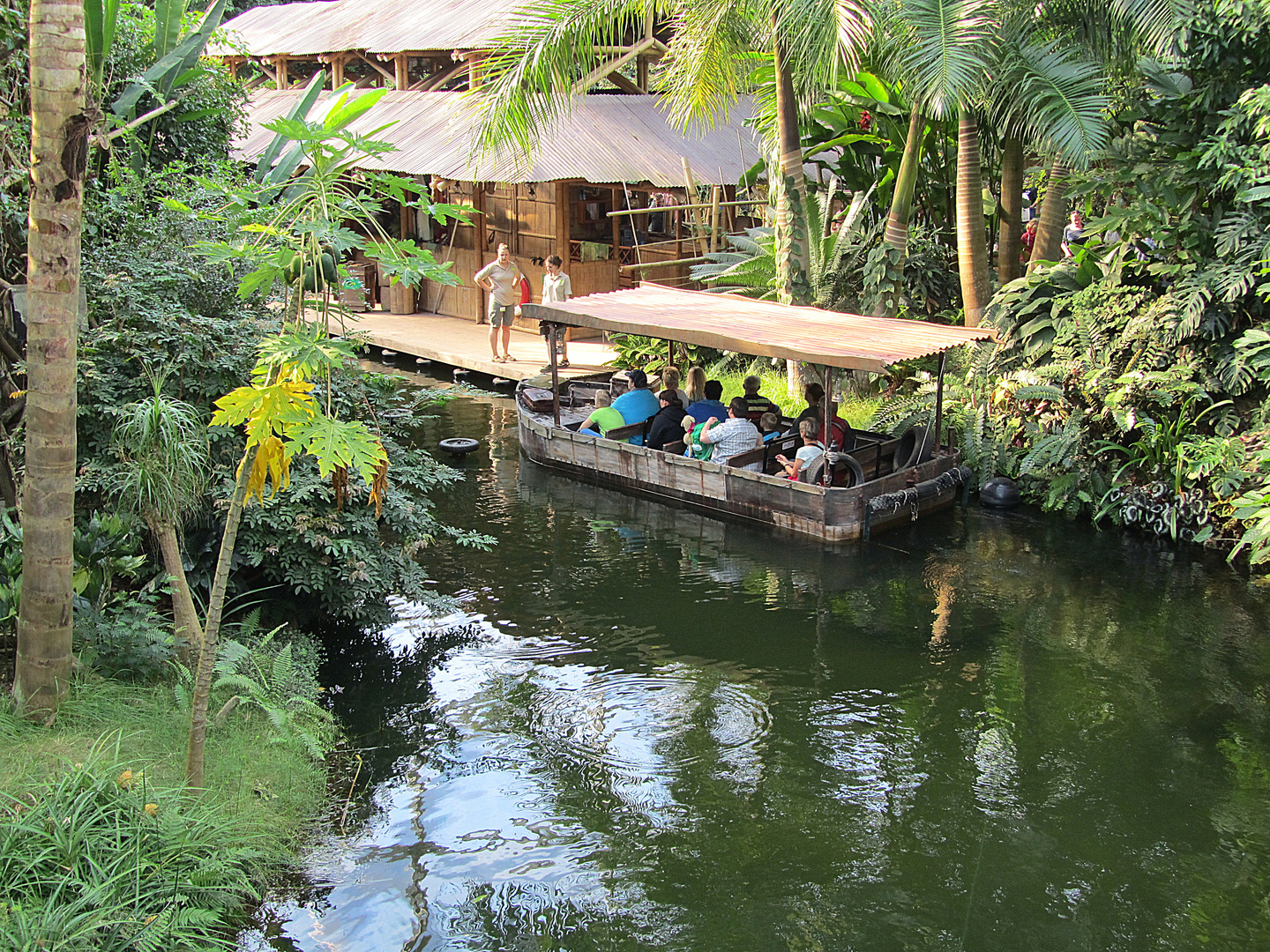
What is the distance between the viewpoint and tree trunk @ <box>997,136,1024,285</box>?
52.2ft

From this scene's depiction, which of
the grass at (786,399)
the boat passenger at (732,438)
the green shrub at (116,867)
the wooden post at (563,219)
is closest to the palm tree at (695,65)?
the grass at (786,399)

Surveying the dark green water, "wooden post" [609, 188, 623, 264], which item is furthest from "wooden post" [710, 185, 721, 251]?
the dark green water

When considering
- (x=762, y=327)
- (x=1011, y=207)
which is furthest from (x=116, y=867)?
(x=1011, y=207)

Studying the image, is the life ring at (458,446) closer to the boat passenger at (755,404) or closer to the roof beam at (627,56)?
the boat passenger at (755,404)

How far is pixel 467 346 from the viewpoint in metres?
19.6

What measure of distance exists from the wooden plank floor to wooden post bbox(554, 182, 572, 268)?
1.60m

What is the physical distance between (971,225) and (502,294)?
7438mm

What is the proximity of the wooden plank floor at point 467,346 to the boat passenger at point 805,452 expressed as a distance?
16.7 feet

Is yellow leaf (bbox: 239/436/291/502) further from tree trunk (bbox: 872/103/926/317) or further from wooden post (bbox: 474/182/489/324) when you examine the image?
wooden post (bbox: 474/182/489/324)

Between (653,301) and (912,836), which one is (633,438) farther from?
(912,836)

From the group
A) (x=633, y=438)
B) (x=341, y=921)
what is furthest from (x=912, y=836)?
(x=633, y=438)

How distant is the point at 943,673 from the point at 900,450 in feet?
14.5

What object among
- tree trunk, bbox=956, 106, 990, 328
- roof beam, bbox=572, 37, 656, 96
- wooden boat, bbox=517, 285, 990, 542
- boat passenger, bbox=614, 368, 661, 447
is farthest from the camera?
roof beam, bbox=572, 37, 656, 96

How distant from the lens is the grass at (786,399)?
15.1m
